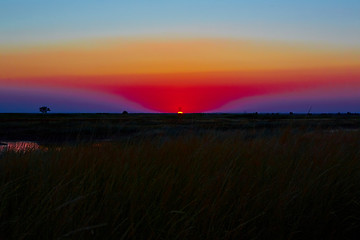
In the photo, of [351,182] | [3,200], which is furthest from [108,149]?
[351,182]

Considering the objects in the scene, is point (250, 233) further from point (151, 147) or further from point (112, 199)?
point (151, 147)

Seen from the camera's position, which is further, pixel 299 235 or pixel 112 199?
pixel 299 235

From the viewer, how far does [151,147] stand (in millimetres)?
4371

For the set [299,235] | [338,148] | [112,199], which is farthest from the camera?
[338,148]

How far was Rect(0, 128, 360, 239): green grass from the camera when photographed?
8.52 ft

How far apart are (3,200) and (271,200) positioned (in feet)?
6.95

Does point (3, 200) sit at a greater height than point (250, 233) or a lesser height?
greater

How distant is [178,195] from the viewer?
3.11m

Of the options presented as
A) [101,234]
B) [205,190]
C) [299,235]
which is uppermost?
[205,190]

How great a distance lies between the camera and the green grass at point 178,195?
2596mm

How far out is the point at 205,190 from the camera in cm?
308

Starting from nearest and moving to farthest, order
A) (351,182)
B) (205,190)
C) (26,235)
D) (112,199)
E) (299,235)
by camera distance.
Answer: (26,235), (112,199), (205,190), (299,235), (351,182)

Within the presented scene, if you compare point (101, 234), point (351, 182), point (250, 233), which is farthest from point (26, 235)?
point (351, 182)

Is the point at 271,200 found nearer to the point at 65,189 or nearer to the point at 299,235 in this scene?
the point at 299,235
